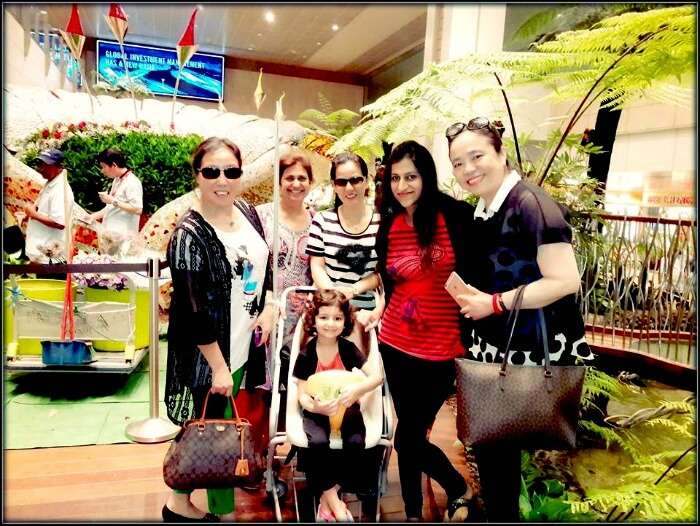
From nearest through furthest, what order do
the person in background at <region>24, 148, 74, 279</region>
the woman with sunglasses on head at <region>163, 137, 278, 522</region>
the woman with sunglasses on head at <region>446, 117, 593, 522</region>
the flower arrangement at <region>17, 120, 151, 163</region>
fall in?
1. the woman with sunglasses on head at <region>446, 117, 593, 522</region>
2. the woman with sunglasses on head at <region>163, 137, 278, 522</region>
3. the person in background at <region>24, 148, 74, 279</region>
4. the flower arrangement at <region>17, 120, 151, 163</region>

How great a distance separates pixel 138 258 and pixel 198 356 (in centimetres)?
389

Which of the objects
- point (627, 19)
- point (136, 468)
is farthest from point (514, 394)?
point (136, 468)

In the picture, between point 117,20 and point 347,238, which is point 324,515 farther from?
point 117,20

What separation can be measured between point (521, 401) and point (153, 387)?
2.48 m

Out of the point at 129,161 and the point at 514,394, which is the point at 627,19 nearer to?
the point at 514,394

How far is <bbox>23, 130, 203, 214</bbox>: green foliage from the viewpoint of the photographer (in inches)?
257

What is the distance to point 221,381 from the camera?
226cm

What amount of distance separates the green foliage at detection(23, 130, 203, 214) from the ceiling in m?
1.40

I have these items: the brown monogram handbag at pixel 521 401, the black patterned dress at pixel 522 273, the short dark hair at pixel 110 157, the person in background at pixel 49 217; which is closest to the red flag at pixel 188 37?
the short dark hair at pixel 110 157

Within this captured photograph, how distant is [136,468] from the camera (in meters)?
3.15

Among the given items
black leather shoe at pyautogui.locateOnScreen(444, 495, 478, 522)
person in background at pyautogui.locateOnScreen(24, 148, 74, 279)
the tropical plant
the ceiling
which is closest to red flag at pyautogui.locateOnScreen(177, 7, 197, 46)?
the ceiling

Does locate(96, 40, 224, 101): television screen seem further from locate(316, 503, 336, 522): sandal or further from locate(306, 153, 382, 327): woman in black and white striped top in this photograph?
locate(316, 503, 336, 522): sandal

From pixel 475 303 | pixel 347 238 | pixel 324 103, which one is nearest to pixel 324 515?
pixel 475 303

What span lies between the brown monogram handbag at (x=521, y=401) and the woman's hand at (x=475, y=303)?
10 centimetres
